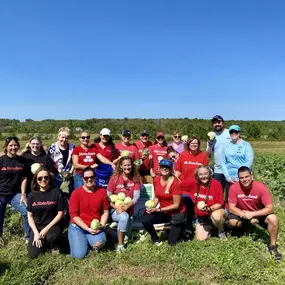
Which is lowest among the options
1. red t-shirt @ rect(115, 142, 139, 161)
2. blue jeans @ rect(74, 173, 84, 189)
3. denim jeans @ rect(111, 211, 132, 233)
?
denim jeans @ rect(111, 211, 132, 233)

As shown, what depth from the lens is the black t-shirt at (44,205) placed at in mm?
5082

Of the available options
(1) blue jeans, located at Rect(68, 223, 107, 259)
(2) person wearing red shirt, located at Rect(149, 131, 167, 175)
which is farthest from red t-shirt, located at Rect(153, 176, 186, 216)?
(2) person wearing red shirt, located at Rect(149, 131, 167, 175)

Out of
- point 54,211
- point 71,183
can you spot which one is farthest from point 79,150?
point 54,211

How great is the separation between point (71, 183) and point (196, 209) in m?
2.76

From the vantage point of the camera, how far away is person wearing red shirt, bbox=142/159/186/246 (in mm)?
5383

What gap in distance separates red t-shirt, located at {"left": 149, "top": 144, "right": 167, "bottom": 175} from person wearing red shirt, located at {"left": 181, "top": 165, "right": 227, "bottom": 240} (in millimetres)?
1932

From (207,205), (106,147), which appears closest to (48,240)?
(106,147)

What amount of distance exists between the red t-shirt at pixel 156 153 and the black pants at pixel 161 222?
80.1 inches

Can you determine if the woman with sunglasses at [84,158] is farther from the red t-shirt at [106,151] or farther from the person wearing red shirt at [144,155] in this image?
the person wearing red shirt at [144,155]

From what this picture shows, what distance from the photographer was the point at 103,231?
522cm

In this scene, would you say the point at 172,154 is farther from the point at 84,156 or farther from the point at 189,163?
the point at 84,156

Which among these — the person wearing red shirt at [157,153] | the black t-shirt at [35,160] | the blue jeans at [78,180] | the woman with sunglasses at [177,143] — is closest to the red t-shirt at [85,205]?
the black t-shirt at [35,160]

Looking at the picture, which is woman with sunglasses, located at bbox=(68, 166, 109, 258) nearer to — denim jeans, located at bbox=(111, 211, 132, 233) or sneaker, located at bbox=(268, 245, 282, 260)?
denim jeans, located at bbox=(111, 211, 132, 233)

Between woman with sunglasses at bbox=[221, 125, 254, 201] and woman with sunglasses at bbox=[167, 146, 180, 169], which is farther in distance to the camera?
woman with sunglasses at bbox=[167, 146, 180, 169]
